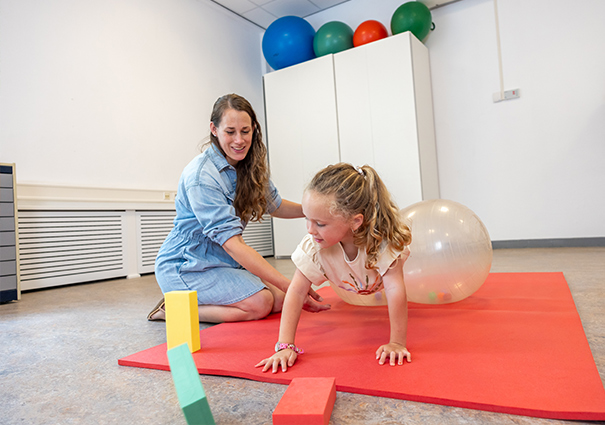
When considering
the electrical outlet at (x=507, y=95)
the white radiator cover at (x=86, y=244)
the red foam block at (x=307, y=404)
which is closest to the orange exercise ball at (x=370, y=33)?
the electrical outlet at (x=507, y=95)

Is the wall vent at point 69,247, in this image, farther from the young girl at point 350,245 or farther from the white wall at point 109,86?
the young girl at point 350,245

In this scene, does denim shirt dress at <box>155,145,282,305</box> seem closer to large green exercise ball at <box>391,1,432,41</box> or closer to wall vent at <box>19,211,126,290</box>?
wall vent at <box>19,211,126,290</box>

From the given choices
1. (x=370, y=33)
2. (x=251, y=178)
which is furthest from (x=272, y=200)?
(x=370, y=33)

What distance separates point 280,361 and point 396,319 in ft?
1.03

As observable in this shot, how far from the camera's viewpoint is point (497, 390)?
84cm

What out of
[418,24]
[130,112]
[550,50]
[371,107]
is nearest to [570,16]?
[550,50]

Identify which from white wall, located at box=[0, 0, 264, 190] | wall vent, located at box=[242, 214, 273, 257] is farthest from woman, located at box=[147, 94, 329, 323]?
wall vent, located at box=[242, 214, 273, 257]

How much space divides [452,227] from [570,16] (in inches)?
121

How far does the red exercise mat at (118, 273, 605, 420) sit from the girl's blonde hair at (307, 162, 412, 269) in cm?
28

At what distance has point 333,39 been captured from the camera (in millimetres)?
4039

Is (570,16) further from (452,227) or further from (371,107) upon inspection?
(452,227)

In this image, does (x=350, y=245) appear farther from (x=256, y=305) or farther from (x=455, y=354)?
(x=256, y=305)

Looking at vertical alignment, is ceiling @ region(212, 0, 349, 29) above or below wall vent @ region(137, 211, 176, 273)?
above

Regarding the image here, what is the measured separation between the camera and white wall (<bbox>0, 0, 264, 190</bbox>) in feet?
9.45
